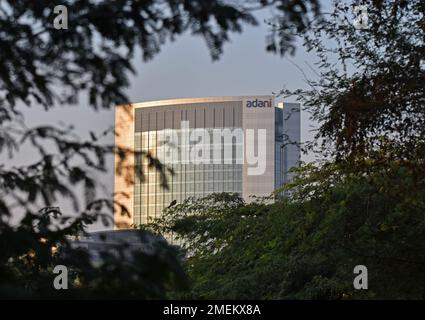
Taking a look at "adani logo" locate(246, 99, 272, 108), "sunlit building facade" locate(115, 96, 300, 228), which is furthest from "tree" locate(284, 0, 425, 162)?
"adani logo" locate(246, 99, 272, 108)

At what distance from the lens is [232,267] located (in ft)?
42.5

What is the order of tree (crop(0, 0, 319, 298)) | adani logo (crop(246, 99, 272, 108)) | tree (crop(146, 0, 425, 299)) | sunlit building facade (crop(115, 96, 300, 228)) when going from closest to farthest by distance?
tree (crop(0, 0, 319, 298)) → tree (crop(146, 0, 425, 299)) → sunlit building facade (crop(115, 96, 300, 228)) → adani logo (crop(246, 99, 272, 108))

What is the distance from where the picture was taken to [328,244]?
11.0 m

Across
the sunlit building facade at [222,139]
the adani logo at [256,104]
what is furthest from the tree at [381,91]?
the adani logo at [256,104]

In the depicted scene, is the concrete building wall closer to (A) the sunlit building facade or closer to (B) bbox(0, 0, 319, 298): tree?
(B) bbox(0, 0, 319, 298): tree

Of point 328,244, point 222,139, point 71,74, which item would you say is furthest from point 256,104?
point 71,74

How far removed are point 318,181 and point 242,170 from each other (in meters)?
107

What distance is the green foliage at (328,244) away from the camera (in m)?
9.65

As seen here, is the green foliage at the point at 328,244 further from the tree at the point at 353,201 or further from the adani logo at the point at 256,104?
the adani logo at the point at 256,104

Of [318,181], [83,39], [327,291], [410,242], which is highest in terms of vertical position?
[83,39]

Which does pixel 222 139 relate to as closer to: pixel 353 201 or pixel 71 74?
pixel 353 201

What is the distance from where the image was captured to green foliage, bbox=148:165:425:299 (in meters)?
9.65
